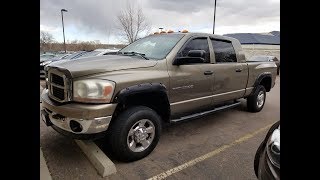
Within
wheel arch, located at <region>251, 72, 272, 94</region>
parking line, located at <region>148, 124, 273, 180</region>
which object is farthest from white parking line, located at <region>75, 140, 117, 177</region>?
wheel arch, located at <region>251, 72, 272, 94</region>

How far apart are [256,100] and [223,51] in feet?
6.30

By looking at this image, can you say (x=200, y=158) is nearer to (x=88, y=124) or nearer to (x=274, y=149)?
(x=88, y=124)

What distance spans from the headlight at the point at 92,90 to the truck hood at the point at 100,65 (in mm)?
133

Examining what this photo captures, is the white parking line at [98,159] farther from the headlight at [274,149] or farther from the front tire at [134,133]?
the headlight at [274,149]

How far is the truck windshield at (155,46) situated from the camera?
4246 mm

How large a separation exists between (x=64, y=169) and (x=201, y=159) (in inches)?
72.7

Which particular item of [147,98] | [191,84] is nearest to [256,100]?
[191,84]

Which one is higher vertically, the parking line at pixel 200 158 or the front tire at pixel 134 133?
the front tire at pixel 134 133

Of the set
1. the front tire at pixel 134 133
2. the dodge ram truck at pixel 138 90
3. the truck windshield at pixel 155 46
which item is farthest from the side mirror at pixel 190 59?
the front tire at pixel 134 133

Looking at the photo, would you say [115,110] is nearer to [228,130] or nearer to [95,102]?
[95,102]

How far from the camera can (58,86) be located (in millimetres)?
Answer: 3477

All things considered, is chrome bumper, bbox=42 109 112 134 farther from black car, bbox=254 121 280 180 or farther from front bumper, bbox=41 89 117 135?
black car, bbox=254 121 280 180
